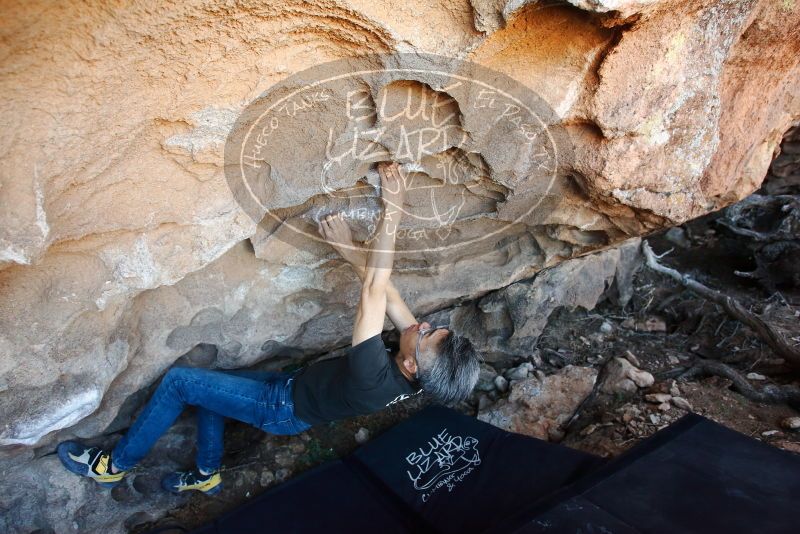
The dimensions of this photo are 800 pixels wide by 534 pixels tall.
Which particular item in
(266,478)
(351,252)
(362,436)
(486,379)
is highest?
(351,252)

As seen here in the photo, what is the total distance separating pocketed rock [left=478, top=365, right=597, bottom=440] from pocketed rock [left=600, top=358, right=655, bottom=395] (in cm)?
9

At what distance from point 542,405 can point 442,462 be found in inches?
29.1

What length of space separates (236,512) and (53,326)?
4.06 ft

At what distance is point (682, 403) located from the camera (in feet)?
9.18

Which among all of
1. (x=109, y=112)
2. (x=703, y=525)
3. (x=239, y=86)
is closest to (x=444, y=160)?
(x=239, y=86)

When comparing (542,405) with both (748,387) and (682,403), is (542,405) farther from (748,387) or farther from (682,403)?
(748,387)

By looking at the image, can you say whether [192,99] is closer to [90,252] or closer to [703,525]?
[90,252]

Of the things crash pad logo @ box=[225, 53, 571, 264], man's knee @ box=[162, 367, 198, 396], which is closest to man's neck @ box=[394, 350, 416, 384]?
crash pad logo @ box=[225, 53, 571, 264]

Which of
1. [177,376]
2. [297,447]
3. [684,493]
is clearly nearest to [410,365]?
[177,376]

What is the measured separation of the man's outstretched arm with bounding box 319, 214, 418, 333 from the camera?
1.98 metres

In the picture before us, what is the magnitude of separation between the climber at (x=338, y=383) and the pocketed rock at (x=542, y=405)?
0.98 metres

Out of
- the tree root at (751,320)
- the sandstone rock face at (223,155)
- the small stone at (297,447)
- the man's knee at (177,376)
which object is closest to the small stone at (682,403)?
the tree root at (751,320)

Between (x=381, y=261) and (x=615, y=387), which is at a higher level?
(x=381, y=261)

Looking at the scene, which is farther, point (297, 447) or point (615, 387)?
point (615, 387)
